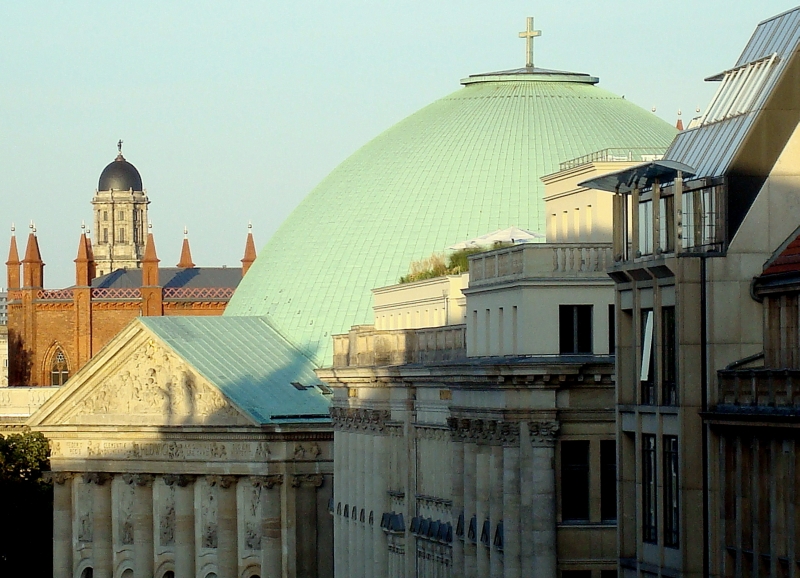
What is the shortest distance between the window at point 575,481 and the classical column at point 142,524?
63.3 metres

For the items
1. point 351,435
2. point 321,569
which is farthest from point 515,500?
point 321,569

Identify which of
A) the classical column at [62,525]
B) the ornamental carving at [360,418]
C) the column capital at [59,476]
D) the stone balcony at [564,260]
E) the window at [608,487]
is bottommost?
the classical column at [62,525]

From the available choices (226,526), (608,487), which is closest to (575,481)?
(608,487)

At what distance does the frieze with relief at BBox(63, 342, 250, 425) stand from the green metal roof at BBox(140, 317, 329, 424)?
2.54ft

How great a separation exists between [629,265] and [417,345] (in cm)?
3522

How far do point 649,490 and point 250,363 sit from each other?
78.4 metres

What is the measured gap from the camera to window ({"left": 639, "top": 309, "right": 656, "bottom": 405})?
203ft

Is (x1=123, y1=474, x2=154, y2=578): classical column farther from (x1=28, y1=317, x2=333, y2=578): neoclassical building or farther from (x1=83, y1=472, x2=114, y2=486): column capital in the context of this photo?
(x1=83, y1=472, x2=114, y2=486): column capital

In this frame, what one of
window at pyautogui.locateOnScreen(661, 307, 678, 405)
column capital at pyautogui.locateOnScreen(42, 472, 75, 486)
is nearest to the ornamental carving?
column capital at pyautogui.locateOnScreen(42, 472, 75, 486)

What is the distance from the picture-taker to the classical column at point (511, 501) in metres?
75.4

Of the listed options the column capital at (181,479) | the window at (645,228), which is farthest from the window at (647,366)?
the column capital at (181,479)

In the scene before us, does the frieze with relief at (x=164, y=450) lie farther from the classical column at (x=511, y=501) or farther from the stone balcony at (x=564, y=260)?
the stone balcony at (x=564, y=260)

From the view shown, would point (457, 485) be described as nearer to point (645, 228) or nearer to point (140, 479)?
point (645, 228)

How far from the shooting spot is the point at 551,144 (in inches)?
5276
